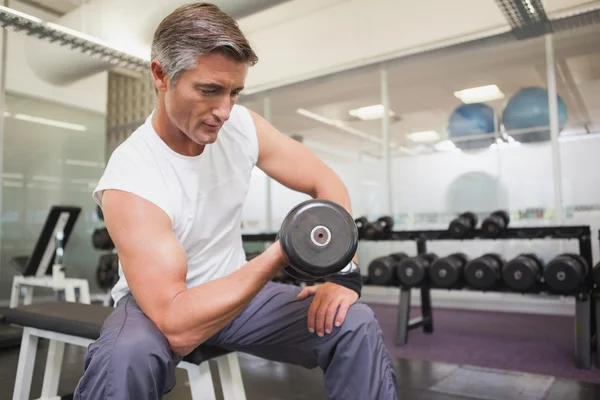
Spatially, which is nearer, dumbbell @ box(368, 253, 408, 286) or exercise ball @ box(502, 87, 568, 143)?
dumbbell @ box(368, 253, 408, 286)

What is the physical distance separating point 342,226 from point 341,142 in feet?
14.9

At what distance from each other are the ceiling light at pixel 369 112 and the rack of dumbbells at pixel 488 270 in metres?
1.64

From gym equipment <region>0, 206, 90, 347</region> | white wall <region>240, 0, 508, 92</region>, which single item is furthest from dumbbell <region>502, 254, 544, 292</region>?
gym equipment <region>0, 206, 90, 347</region>

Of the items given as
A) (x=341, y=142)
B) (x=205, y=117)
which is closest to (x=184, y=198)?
(x=205, y=117)

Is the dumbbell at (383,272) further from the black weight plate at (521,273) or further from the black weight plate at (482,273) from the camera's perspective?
the black weight plate at (521,273)

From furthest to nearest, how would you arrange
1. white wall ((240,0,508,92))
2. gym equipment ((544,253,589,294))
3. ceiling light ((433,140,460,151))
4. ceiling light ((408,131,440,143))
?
ceiling light ((408,131,440,143)) < ceiling light ((433,140,460,151)) < white wall ((240,0,508,92)) < gym equipment ((544,253,589,294))

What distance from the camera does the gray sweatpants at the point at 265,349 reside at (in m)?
0.76

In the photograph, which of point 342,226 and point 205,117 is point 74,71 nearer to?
point 205,117

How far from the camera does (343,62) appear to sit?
4.66m

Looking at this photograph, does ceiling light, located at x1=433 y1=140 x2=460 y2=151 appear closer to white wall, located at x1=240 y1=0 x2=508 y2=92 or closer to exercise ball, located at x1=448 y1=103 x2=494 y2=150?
exercise ball, located at x1=448 y1=103 x2=494 y2=150

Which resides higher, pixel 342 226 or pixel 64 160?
pixel 64 160

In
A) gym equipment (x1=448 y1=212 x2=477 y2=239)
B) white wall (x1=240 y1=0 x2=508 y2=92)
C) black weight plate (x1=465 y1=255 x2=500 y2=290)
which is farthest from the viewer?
white wall (x1=240 y1=0 x2=508 y2=92)

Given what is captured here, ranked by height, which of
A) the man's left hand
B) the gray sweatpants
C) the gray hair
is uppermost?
the gray hair

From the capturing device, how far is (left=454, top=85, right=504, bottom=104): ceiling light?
165 inches
